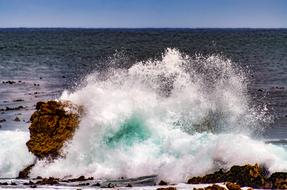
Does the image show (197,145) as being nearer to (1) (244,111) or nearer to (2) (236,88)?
(1) (244,111)

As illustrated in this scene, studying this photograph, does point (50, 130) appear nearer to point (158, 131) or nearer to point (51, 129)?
point (51, 129)

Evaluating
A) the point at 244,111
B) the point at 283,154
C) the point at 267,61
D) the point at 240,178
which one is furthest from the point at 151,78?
the point at 267,61

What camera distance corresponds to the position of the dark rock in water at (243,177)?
706 inches

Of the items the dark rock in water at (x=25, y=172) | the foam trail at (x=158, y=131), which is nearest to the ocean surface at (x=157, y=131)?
the foam trail at (x=158, y=131)

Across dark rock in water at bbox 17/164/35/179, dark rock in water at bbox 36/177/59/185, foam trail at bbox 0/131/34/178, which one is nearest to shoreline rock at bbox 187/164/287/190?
dark rock in water at bbox 36/177/59/185

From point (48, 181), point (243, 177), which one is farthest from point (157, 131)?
point (243, 177)

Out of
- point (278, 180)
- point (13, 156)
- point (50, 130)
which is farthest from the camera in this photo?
point (13, 156)

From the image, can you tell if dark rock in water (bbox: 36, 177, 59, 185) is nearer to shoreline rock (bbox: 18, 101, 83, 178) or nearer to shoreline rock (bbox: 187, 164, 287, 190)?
shoreline rock (bbox: 18, 101, 83, 178)

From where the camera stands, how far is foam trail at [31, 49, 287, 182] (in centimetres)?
2077

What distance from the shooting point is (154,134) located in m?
24.2

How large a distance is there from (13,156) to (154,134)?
554 centimetres

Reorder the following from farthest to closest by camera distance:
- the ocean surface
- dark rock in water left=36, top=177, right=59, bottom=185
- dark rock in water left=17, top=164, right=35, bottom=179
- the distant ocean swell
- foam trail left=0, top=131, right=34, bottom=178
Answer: foam trail left=0, top=131, right=34, bottom=178 → dark rock in water left=17, top=164, right=35, bottom=179 → the ocean surface → the distant ocean swell → dark rock in water left=36, top=177, right=59, bottom=185

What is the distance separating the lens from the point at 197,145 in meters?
22.3

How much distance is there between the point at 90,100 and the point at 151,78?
5.22m
